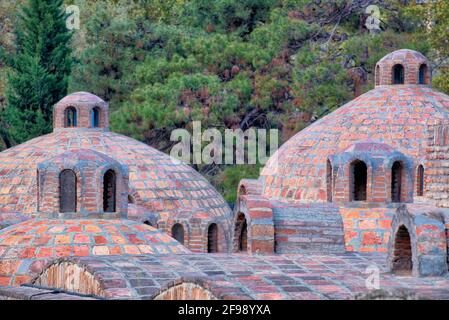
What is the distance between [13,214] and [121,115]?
14126mm

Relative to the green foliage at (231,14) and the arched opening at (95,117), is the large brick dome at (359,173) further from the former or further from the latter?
the green foliage at (231,14)

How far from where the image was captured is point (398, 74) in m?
A: 31.5

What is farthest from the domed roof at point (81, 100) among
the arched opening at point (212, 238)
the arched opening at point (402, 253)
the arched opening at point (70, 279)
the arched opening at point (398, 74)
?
the arched opening at point (402, 253)

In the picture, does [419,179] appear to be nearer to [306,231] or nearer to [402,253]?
[306,231]

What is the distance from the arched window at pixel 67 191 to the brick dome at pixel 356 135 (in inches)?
220

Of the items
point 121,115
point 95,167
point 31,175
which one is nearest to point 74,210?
point 95,167

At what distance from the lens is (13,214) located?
28.5m

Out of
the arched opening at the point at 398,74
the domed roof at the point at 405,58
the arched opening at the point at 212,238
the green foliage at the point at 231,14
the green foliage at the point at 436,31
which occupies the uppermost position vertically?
the green foliage at the point at 231,14

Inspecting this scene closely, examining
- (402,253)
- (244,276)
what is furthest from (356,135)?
(244,276)

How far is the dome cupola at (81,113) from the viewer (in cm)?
3394

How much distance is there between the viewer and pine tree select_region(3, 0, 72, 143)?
43.0 metres

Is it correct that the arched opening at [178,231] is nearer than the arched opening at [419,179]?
No
